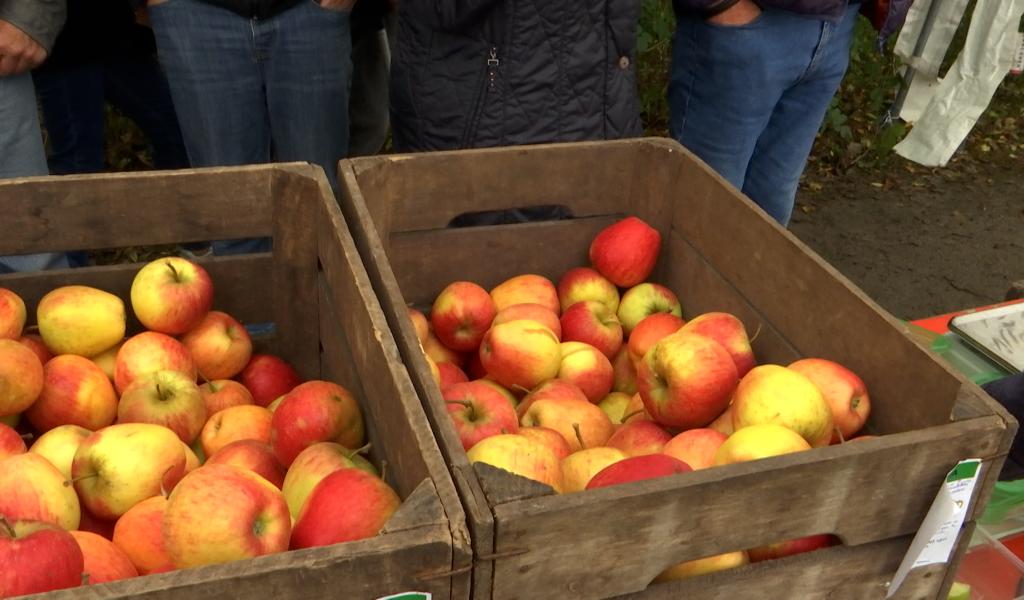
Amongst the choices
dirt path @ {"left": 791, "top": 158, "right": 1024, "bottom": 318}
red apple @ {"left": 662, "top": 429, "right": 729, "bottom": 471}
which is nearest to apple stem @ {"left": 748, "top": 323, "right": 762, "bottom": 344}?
red apple @ {"left": 662, "top": 429, "right": 729, "bottom": 471}

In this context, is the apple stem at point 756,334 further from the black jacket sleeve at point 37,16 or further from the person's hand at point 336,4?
the black jacket sleeve at point 37,16

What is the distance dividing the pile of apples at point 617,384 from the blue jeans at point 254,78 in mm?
1058

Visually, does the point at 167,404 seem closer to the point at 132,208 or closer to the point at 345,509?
the point at 132,208

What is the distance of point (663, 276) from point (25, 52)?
168 centimetres

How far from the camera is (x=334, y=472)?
119 cm

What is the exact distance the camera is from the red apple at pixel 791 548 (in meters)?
1.21

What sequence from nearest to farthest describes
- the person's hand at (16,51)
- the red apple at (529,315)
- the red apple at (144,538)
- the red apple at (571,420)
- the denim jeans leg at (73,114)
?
the red apple at (144,538), the red apple at (571,420), the red apple at (529,315), the person's hand at (16,51), the denim jeans leg at (73,114)

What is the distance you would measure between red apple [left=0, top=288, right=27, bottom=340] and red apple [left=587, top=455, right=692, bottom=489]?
1.05 metres

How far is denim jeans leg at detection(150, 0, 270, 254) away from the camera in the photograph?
2463mm

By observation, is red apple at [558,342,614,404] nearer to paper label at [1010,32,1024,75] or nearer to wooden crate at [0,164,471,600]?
wooden crate at [0,164,471,600]

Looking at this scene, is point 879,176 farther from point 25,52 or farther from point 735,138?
point 25,52

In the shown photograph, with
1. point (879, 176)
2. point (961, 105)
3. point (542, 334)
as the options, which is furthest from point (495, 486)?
point (879, 176)

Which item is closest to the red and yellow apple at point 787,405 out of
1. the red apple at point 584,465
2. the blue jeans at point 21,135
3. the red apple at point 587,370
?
the red apple at point 584,465

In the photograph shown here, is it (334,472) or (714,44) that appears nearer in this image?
(334,472)
